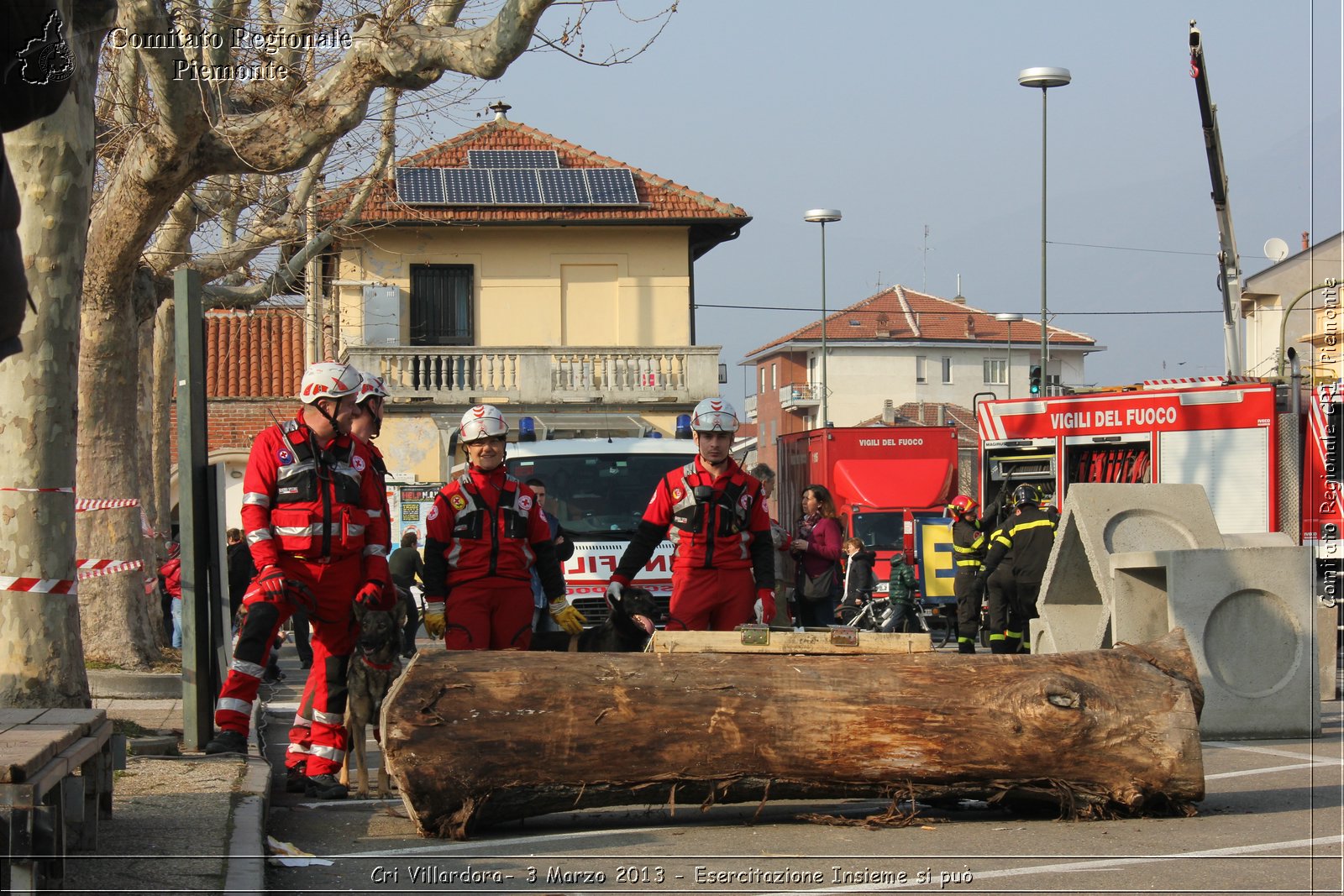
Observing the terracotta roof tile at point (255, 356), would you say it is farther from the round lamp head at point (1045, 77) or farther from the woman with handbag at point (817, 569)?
the woman with handbag at point (817, 569)

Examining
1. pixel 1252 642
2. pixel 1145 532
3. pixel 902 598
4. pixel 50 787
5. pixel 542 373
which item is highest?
pixel 542 373

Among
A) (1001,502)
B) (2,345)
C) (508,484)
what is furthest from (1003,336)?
(2,345)

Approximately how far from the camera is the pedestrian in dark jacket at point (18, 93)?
232cm

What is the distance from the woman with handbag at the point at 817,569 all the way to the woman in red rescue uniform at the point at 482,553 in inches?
254

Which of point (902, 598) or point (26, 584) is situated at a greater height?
point (26, 584)

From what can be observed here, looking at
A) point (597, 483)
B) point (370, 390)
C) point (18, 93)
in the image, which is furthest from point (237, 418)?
point (18, 93)

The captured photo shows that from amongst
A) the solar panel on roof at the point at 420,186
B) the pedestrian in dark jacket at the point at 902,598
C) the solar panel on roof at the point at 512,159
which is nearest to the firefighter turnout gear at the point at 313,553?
the pedestrian in dark jacket at the point at 902,598

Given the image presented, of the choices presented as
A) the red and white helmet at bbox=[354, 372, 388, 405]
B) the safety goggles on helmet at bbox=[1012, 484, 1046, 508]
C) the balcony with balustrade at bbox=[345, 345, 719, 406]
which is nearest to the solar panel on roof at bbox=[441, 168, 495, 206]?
the balcony with balustrade at bbox=[345, 345, 719, 406]

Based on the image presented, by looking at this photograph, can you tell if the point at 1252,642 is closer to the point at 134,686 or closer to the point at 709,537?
the point at 709,537

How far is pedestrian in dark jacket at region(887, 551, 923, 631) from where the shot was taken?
63.1 ft

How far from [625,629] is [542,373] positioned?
27.3 m

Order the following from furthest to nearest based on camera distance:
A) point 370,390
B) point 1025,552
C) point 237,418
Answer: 1. point 237,418
2. point 1025,552
3. point 370,390

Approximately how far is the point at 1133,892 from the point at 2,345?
4.24m

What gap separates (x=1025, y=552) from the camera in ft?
44.8
